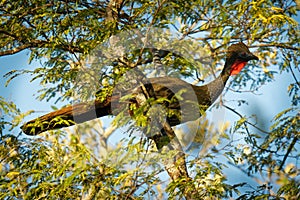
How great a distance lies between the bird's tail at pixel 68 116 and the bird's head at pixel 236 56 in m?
0.88

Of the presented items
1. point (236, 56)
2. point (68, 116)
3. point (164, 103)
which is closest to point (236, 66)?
point (236, 56)

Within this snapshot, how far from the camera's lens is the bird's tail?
2328mm

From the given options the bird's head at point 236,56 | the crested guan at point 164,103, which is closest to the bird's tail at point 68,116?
the crested guan at point 164,103

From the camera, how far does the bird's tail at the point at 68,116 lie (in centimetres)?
233

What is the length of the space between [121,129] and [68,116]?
1.41ft

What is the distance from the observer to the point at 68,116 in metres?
2.45

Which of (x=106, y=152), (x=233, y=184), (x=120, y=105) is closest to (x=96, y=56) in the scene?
(x=120, y=105)

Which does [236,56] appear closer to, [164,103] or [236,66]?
[236,66]

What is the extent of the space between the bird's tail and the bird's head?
878mm

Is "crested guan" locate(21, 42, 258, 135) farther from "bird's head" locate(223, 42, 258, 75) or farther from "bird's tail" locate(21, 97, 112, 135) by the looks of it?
"bird's head" locate(223, 42, 258, 75)

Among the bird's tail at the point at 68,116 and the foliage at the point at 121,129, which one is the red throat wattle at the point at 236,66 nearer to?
the foliage at the point at 121,129

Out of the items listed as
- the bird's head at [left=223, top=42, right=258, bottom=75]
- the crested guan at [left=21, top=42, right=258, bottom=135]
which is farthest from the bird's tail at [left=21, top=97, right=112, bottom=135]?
the bird's head at [left=223, top=42, right=258, bottom=75]

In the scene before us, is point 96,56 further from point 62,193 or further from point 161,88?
point 62,193

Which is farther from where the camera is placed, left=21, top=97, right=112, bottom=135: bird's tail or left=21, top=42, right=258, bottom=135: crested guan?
left=21, top=97, right=112, bottom=135: bird's tail
